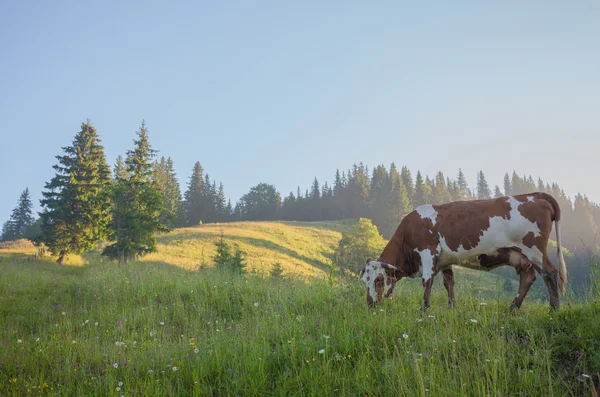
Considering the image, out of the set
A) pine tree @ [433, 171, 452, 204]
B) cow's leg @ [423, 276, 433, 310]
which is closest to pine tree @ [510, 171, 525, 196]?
pine tree @ [433, 171, 452, 204]

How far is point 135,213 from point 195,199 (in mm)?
60363

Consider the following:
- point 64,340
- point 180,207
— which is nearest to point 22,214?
point 180,207

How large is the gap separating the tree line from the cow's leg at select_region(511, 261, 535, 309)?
76.6 ft

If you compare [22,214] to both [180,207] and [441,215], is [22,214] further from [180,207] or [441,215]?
Answer: [441,215]

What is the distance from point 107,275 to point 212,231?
38.9 metres

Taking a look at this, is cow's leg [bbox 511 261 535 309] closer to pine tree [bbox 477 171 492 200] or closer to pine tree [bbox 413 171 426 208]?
pine tree [bbox 413 171 426 208]

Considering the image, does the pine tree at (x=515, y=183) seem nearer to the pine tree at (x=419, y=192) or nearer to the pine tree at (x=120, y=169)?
the pine tree at (x=419, y=192)

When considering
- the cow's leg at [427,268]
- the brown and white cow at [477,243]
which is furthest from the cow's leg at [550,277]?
the cow's leg at [427,268]

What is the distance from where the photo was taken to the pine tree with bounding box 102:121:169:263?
25312 millimetres

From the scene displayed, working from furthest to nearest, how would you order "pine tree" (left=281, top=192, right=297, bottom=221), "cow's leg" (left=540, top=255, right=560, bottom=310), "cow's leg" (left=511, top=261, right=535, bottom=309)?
"pine tree" (left=281, top=192, right=297, bottom=221) < "cow's leg" (left=511, top=261, right=535, bottom=309) < "cow's leg" (left=540, top=255, right=560, bottom=310)

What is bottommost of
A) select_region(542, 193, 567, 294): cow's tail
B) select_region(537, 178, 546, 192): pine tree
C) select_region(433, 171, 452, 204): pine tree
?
select_region(542, 193, 567, 294): cow's tail

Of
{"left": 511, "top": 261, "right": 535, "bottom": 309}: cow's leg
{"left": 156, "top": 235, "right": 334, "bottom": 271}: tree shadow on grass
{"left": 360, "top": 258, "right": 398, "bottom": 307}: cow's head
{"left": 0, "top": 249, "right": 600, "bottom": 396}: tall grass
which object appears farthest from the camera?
{"left": 156, "top": 235, "right": 334, "bottom": 271}: tree shadow on grass

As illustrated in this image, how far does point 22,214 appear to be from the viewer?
74875 mm

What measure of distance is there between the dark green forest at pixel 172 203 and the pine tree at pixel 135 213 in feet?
0.21
